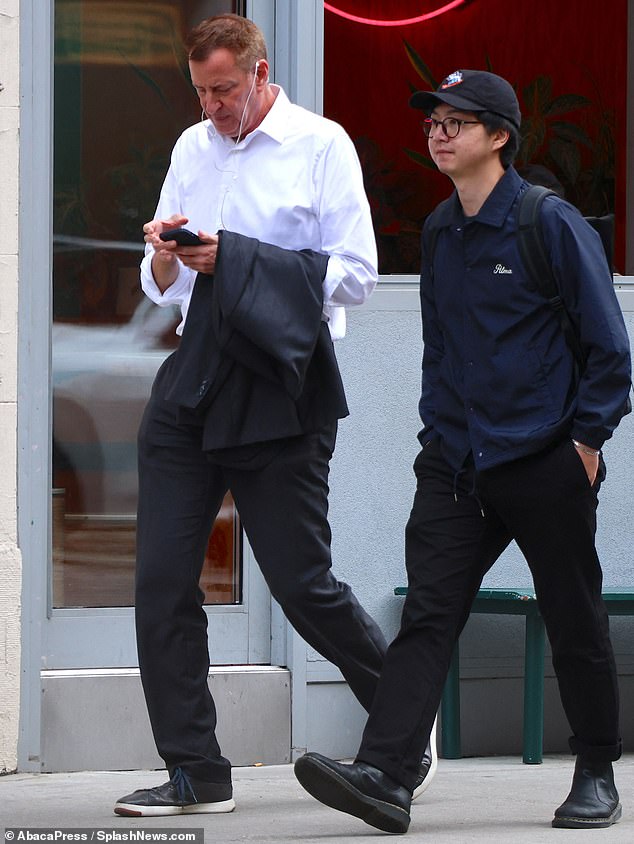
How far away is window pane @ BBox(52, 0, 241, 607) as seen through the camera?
5.56 metres

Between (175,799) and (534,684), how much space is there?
5.46 feet

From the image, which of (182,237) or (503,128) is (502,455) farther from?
(182,237)

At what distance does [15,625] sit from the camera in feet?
17.3

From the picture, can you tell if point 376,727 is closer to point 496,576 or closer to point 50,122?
point 496,576

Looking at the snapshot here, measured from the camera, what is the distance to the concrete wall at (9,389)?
5238mm

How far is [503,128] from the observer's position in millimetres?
4219

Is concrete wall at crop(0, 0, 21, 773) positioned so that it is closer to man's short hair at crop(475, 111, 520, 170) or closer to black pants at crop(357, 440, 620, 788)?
black pants at crop(357, 440, 620, 788)

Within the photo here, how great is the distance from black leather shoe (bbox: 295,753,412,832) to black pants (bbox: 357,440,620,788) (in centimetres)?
4

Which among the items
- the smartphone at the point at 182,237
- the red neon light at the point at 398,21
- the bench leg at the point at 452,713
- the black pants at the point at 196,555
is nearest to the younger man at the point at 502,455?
the black pants at the point at 196,555

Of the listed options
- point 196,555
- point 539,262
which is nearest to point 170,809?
point 196,555

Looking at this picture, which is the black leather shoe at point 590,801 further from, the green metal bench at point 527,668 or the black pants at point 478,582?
the green metal bench at point 527,668

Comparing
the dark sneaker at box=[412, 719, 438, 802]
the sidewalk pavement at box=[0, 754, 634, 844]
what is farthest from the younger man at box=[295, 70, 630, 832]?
the dark sneaker at box=[412, 719, 438, 802]

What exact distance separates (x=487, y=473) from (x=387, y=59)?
2421mm

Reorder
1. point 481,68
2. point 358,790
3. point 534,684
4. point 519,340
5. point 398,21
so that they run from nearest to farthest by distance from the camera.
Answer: point 358,790
point 519,340
point 534,684
point 398,21
point 481,68
